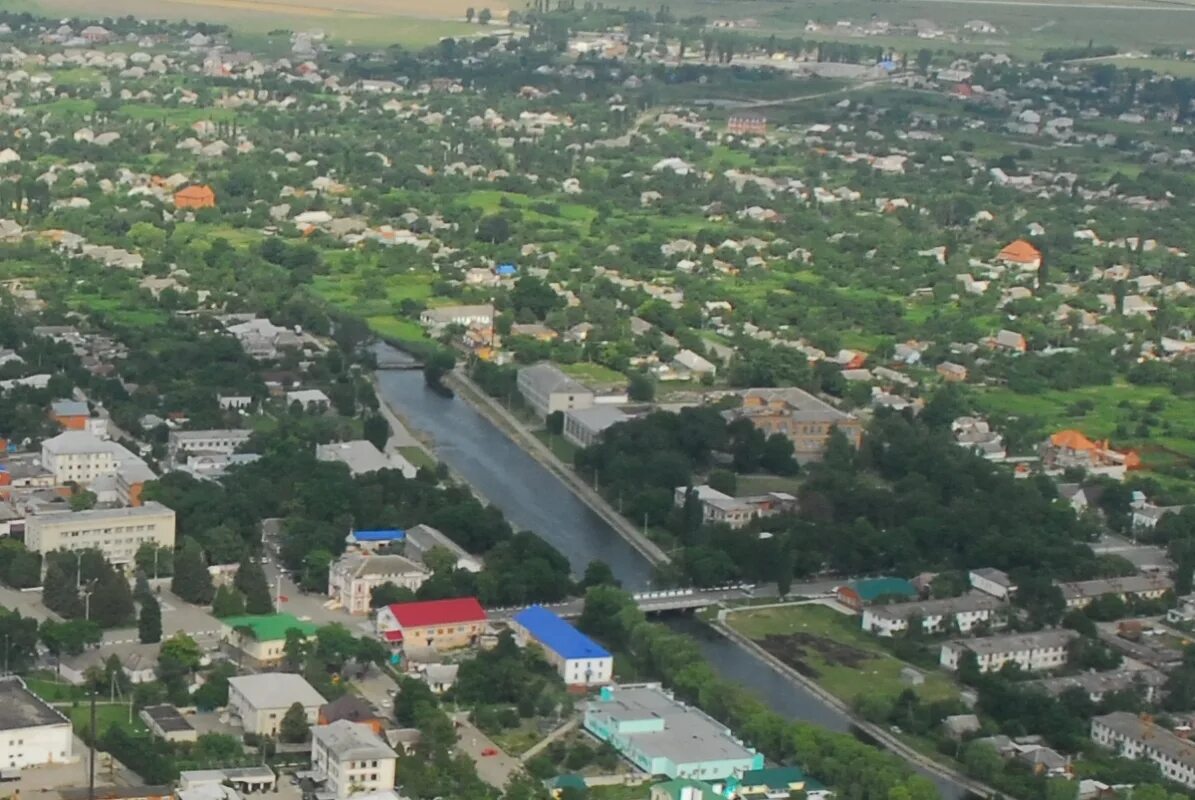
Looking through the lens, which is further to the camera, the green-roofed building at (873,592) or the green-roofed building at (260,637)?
the green-roofed building at (873,592)

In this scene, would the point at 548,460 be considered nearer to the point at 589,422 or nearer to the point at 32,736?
the point at 589,422

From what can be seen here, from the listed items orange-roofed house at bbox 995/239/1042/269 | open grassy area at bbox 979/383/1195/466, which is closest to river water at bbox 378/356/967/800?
open grassy area at bbox 979/383/1195/466

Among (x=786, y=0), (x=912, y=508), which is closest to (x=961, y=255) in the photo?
(x=912, y=508)

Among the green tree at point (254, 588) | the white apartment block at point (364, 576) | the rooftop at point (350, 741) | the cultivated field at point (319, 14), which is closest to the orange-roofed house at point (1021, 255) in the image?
the white apartment block at point (364, 576)

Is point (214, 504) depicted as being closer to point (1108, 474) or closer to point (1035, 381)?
point (1108, 474)

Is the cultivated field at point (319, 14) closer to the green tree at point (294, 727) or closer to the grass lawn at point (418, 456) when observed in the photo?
the grass lawn at point (418, 456)

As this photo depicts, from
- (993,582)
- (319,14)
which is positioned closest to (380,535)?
(993,582)

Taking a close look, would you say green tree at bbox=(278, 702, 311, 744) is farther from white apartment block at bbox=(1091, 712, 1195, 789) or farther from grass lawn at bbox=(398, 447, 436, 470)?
grass lawn at bbox=(398, 447, 436, 470)
